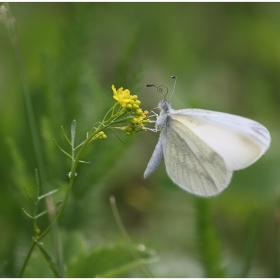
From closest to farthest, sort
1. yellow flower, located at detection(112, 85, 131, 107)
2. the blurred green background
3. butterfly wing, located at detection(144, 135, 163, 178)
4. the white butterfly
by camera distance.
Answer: yellow flower, located at detection(112, 85, 131, 107), butterfly wing, located at detection(144, 135, 163, 178), the white butterfly, the blurred green background

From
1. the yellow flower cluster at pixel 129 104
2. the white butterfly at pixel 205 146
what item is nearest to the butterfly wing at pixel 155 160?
the white butterfly at pixel 205 146

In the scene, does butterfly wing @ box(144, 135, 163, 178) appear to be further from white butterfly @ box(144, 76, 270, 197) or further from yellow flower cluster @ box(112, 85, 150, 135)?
yellow flower cluster @ box(112, 85, 150, 135)

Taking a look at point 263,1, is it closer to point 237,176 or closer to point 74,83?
point 237,176

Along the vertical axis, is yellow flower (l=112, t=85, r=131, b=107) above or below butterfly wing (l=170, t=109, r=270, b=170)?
above

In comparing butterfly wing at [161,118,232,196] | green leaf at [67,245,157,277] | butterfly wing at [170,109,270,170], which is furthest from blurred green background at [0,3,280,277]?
butterfly wing at [170,109,270,170]

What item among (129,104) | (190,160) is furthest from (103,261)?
(129,104)

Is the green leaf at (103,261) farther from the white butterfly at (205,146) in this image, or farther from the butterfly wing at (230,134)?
the butterfly wing at (230,134)
